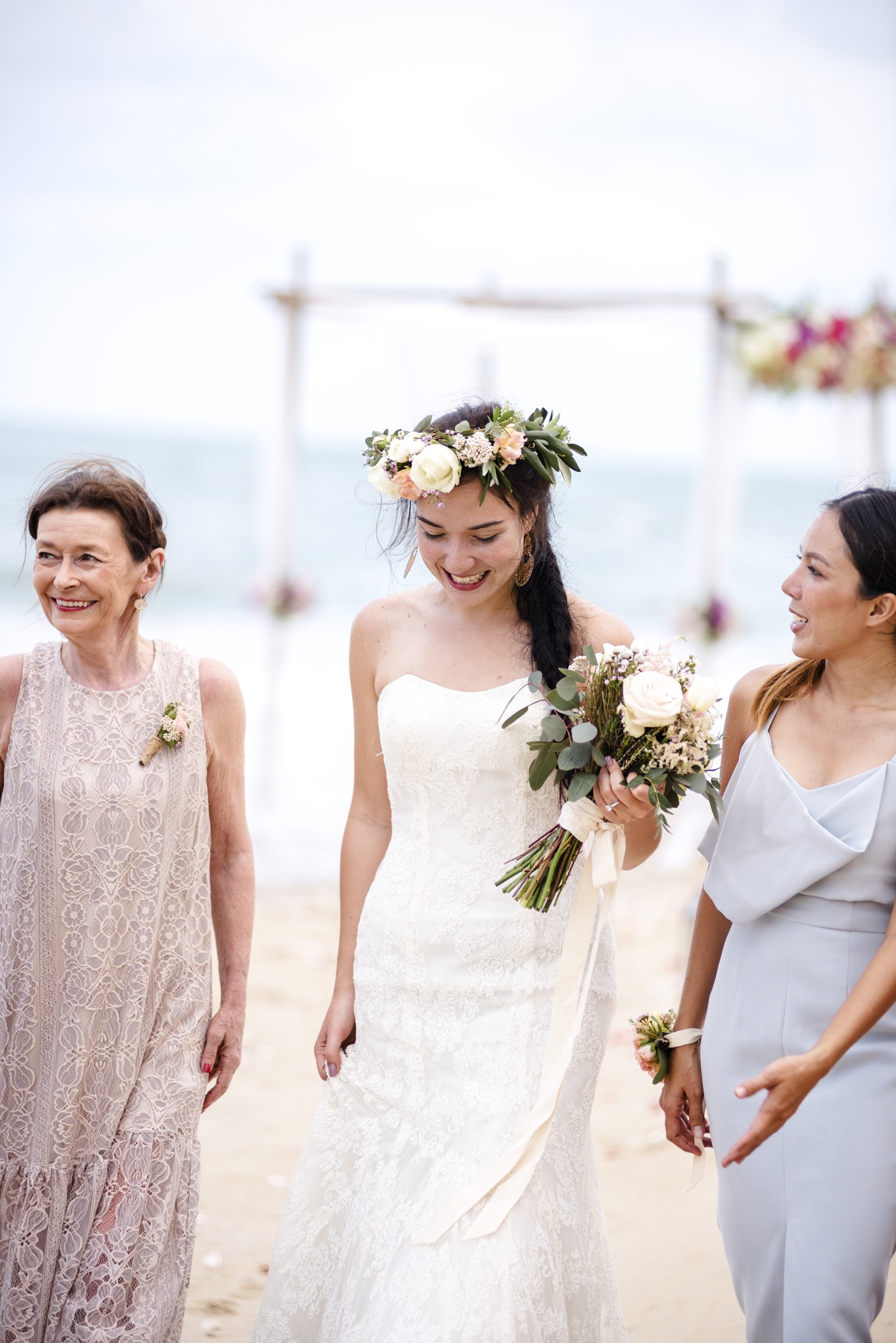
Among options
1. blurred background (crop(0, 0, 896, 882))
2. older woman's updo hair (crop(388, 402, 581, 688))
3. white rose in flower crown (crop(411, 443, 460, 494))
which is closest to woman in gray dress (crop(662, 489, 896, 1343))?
older woman's updo hair (crop(388, 402, 581, 688))

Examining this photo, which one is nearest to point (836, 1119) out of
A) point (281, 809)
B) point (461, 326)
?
point (461, 326)

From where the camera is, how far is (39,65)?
24.5 meters

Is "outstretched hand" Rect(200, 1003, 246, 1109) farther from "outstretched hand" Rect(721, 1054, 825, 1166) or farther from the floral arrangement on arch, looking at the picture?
the floral arrangement on arch

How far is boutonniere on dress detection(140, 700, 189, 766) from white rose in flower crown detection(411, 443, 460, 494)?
0.80 m

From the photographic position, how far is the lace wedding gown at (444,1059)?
2941mm

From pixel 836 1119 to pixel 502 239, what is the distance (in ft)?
97.7

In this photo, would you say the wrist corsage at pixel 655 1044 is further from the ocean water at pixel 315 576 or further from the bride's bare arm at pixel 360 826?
the ocean water at pixel 315 576

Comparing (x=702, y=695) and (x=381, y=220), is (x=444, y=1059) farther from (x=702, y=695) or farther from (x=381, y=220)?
(x=381, y=220)

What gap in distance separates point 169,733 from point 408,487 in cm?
82

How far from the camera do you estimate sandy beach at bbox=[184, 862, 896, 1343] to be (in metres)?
4.14

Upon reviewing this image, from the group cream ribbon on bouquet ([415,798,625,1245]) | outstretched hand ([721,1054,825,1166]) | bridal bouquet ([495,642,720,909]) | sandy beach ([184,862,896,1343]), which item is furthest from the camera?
sandy beach ([184,862,896,1343])

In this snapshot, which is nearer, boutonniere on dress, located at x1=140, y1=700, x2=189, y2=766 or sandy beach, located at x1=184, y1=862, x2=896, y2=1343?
boutonniere on dress, located at x1=140, y1=700, x2=189, y2=766

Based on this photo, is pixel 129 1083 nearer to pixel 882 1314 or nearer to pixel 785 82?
pixel 882 1314

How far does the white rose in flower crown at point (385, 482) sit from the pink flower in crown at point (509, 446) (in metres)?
0.26
